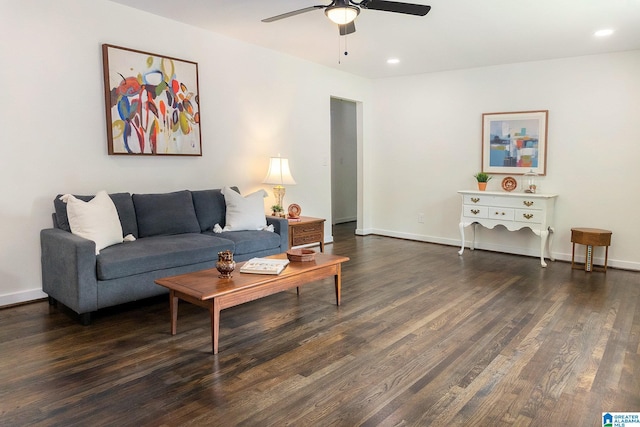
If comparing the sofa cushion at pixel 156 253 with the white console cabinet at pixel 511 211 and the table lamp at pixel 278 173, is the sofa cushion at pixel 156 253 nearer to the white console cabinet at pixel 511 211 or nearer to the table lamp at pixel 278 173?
the table lamp at pixel 278 173

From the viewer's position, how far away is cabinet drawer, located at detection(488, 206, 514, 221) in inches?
207

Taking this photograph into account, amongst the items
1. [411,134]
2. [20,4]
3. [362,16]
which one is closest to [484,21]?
[362,16]

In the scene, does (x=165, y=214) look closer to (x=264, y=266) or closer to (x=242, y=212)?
(x=242, y=212)

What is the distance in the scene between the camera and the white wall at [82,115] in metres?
3.39

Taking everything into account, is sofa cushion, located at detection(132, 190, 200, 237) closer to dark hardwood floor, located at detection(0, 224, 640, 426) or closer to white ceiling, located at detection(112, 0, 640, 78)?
dark hardwood floor, located at detection(0, 224, 640, 426)

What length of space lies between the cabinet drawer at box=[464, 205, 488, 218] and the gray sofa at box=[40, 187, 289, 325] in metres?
2.49

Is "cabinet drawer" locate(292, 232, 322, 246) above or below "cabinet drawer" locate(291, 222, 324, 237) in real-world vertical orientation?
below

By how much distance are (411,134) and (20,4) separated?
486 cm

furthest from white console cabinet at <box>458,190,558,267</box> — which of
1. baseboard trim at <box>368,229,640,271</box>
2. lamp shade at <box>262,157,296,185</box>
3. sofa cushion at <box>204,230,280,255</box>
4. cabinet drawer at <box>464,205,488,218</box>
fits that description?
sofa cushion at <box>204,230,280,255</box>

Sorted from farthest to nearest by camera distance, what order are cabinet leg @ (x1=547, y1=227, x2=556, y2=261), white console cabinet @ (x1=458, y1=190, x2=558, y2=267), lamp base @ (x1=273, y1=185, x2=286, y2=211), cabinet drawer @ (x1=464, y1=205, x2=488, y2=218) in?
cabinet drawer @ (x1=464, y1=205, x2=488, y2=218) → cabinet leg @ (x1=547, y1=227, x2=556, y2=261) → lamp base @ (x1=273, y1=185, x2=286, y2=211) → white console cabinet @ (x1=458, y1=190, x2=558, y2=267)

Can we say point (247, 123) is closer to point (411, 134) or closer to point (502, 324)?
point (411, 134)

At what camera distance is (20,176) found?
342 centimetres

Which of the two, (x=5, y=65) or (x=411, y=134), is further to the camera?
(x=411, y=134)

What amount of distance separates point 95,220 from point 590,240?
4.80m
